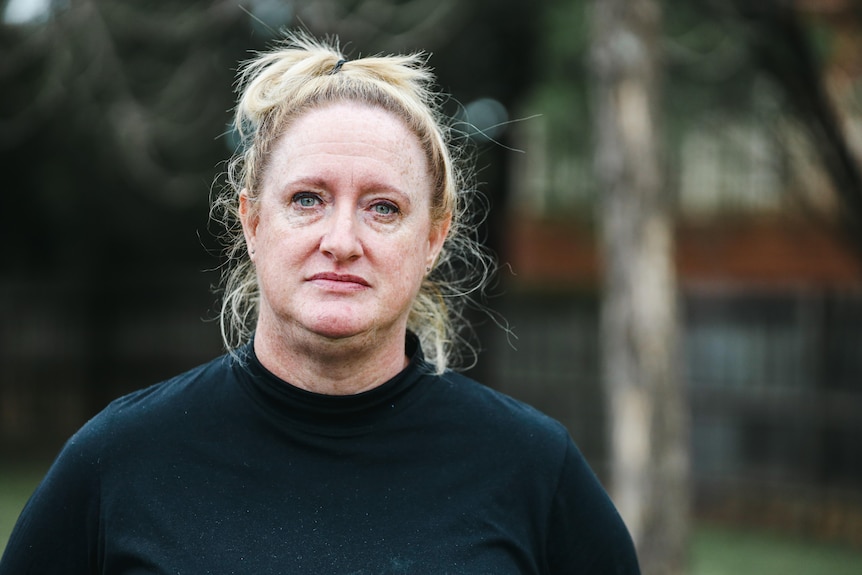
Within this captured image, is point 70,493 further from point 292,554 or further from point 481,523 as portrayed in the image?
point 481,523

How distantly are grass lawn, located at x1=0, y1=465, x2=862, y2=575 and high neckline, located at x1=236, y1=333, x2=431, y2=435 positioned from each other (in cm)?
713

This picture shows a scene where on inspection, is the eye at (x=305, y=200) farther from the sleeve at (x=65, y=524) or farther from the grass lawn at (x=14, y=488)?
the grass lawn at (x=14, y=488)

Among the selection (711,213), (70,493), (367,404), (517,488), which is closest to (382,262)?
(367,404)

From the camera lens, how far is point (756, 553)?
9531 mm

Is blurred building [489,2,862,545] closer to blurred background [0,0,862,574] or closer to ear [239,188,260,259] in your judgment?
blurred background [0,0,862,574]

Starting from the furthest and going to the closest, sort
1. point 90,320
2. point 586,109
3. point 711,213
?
point 90,320, point 711,213, point 586,109

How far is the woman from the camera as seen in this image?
2039 mm

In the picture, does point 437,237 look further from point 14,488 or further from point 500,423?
point 14,488

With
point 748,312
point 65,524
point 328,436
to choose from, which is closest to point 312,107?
point 328,436

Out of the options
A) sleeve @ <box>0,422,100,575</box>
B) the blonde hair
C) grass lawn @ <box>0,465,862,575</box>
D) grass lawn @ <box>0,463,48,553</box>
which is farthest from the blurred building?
sleeve @ <box>0,422,100,575</box>

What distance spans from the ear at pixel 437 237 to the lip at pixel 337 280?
28cm

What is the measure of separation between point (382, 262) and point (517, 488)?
53cm

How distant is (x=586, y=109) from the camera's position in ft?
31.8

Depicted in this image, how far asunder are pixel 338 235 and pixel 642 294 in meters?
4.29
